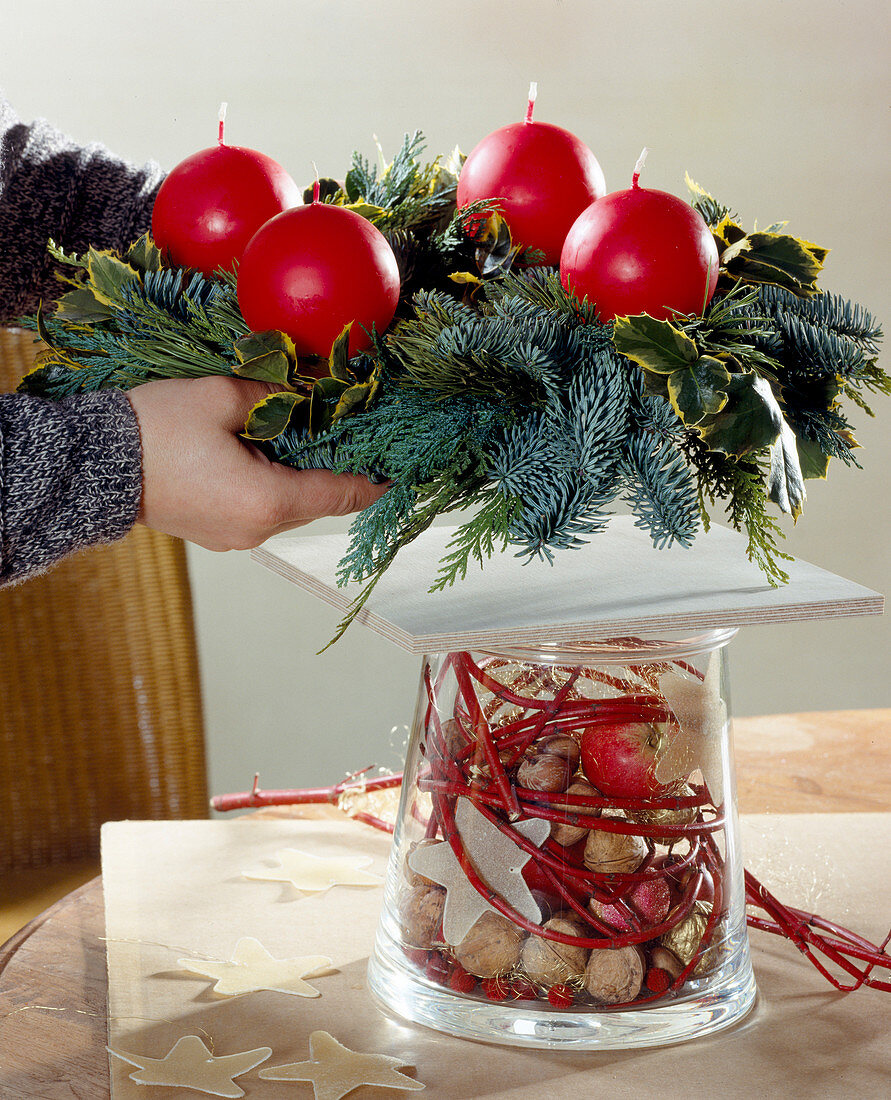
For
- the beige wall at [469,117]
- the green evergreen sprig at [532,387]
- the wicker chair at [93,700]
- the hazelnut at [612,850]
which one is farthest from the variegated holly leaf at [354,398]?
the beige wall at [469,117]

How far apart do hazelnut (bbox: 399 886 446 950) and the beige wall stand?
1.37m

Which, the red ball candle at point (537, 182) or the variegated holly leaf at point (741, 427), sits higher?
the red ball candle at point (537, 182)

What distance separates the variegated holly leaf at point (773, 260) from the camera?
51 cm

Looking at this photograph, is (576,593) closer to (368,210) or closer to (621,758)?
(621,758)

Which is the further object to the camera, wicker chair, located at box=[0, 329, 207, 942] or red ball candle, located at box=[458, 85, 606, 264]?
wicker chair, located at box=[0, 329, 207, 942]

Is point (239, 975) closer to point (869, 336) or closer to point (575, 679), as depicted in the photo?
point (575, 679)

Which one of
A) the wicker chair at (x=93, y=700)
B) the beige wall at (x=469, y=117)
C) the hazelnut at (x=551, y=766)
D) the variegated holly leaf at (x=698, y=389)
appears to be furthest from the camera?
the beige wall at (x=469, y=117)

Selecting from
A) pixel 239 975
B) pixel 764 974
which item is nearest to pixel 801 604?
pixel 764 974

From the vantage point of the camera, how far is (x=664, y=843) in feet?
1.69

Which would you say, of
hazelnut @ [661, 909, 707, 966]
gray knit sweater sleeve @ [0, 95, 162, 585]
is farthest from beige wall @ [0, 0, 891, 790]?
hazelnut @ [661, 909, 707, 966]

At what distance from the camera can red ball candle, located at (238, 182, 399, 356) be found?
0.44 meters

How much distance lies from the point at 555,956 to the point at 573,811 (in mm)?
68

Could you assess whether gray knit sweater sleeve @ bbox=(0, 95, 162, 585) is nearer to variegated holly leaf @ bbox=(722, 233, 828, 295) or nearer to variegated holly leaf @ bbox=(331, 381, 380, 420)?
variegated holly leaf @ bbox=(331, 381, 380, 420)

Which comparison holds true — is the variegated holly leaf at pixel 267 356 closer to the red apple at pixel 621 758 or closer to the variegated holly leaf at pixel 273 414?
the variegated holly leaf at pixel 273 414
